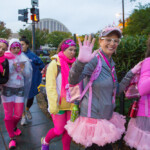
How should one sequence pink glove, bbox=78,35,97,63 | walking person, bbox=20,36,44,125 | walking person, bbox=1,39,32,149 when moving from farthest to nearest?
1. walking person, bbox=20,36,44,125
2. walking person, bbox=1,39,32,149
3. pink glove, bbox=78,35,97,63

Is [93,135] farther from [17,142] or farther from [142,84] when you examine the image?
[17,142]

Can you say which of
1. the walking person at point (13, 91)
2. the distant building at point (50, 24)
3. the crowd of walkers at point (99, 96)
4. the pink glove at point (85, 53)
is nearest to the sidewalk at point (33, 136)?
the walking person at point (13, 91)

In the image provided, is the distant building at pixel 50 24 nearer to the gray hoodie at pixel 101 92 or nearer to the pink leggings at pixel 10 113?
the pink leggings at pixel 10 113

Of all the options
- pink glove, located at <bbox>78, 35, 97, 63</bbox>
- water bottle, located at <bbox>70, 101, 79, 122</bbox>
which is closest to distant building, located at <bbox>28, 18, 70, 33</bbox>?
water bottle, located at <bbox>70, 101, 79, 122</bbox>

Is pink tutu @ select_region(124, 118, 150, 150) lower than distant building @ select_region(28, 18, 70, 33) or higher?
lower

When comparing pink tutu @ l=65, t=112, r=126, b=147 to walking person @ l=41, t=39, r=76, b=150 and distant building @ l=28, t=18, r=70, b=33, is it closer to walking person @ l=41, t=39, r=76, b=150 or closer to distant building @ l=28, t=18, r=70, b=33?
walking person @ l=41, t=39, r=76, b=150

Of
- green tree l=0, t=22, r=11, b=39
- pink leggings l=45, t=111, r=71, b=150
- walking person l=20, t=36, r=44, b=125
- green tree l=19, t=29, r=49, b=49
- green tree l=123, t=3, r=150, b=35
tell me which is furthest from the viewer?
green tree l=19, t=29, r=49, b=49

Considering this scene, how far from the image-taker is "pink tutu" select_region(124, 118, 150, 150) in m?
1.87

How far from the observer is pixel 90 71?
1.74m

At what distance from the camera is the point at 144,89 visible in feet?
5.99

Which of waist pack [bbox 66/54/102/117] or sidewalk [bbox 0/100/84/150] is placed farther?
sidewalk [bbox 0/100/84/150]

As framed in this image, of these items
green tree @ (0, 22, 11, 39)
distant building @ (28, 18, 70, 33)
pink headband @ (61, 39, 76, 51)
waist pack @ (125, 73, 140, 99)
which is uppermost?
distant building @ (28, 18, 70, 33)

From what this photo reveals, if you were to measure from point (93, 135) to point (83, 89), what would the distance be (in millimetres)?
517

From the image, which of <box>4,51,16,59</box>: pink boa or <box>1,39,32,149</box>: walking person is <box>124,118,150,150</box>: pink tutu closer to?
<box>1,39,32,149</box>: walking person
